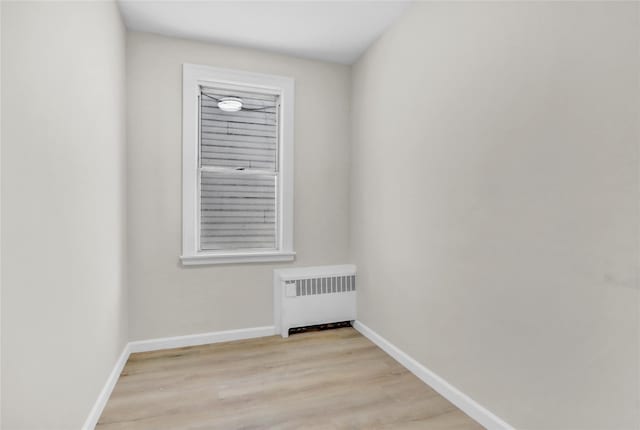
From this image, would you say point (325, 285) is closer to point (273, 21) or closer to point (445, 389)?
point (445, 389)

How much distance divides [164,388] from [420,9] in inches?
119

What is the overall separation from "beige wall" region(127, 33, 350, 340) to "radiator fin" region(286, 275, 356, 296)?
21cm

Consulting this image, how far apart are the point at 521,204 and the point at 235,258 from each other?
87.4 inches

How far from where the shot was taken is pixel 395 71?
104 inches

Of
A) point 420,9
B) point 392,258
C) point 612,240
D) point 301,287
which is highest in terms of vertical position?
point 420,9

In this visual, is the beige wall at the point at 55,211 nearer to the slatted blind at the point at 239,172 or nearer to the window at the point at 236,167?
the window at the point at 236,167

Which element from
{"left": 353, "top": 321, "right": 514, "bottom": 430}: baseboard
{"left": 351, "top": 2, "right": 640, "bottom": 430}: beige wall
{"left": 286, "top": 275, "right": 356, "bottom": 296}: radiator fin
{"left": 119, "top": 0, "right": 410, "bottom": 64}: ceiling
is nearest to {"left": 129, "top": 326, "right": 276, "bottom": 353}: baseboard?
{"left": 286, "top": 275, "right": 356, "bottom": 296}: radiator fin

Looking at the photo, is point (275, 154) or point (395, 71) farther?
point (275, 154)

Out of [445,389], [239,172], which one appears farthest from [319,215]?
[445,389]

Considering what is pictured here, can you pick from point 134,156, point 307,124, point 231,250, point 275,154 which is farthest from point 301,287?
point 134,156

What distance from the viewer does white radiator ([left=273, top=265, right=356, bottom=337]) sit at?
3.04 m

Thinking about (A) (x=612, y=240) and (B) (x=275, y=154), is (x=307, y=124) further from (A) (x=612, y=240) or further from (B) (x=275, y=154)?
(A) (x=612, y=240)

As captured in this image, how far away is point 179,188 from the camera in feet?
9.36

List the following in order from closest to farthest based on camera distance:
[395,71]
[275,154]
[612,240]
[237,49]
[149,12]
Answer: [612,240], [149,12], [395,71], [237,49], [275,154]
